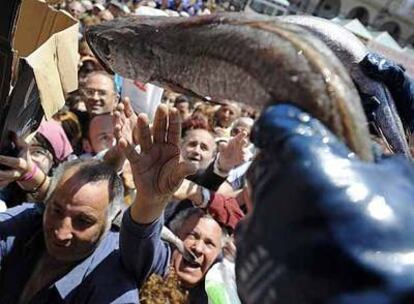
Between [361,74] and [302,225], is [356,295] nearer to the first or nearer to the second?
[302,225]

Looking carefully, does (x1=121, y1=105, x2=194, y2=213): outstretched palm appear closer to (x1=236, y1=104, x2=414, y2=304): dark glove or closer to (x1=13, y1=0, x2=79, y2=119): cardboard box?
(x1=13, y1=0, x2=79, y2=119): cardboard box

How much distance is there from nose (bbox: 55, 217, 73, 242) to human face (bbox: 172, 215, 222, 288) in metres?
0.57

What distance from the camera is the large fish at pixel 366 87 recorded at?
3.15ft

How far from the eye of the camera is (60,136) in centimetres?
282

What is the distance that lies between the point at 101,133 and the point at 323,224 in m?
2.62

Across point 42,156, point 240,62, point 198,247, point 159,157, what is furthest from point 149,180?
point 42,156

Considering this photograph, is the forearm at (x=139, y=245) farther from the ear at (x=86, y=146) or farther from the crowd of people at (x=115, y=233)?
the ear at (x=86, y=146)

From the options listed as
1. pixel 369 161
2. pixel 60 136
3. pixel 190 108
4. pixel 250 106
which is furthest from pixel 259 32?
pixel 190 108

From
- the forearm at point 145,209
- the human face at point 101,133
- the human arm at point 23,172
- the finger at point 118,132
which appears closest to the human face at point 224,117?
the human face at point 101,133

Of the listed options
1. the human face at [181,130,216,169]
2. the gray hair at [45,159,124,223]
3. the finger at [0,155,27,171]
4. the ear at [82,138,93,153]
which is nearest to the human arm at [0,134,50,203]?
the finger at [0,155,27,171]

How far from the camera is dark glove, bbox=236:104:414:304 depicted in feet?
1.84

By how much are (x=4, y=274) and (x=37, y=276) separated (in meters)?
0.09

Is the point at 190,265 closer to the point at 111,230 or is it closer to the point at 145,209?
the point at 111,230

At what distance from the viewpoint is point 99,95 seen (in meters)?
3.37
